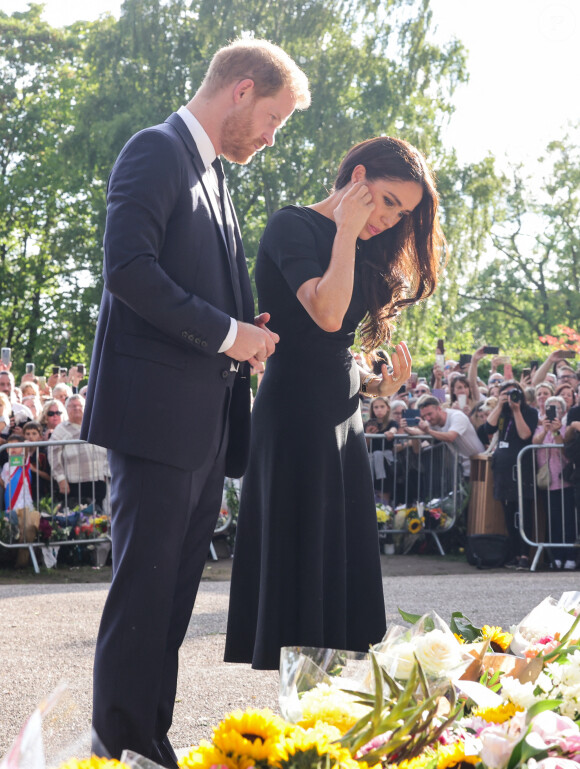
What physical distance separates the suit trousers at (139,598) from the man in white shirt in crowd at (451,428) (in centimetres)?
838

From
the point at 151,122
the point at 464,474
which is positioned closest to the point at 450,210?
the point at 151,122

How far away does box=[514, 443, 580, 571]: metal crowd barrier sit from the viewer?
9.47 meters

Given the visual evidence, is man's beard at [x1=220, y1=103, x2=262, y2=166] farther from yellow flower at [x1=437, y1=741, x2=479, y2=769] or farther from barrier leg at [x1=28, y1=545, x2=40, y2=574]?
barrier leg at [x1=28, y1=545, x2=40, y2=574]

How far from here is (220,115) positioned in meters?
2.66

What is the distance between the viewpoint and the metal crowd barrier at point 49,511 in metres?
9.16

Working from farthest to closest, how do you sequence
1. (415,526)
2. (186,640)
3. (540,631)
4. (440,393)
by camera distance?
(440,393) → (415,526) → (186,640) → (540,631)

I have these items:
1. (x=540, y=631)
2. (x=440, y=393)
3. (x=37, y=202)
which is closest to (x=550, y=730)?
(x=540, y=631)

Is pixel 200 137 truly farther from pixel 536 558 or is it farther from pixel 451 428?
pixel 451 428

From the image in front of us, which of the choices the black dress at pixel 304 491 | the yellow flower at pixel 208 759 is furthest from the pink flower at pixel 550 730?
the black dress at pixel 304 491

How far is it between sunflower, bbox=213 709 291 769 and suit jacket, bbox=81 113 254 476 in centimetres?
128

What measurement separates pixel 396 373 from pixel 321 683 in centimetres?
194

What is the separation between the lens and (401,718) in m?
1.32

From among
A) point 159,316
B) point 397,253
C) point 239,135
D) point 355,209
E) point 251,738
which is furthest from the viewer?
point 397,253

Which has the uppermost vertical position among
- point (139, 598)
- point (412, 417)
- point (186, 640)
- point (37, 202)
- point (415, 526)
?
point (37, 202)
